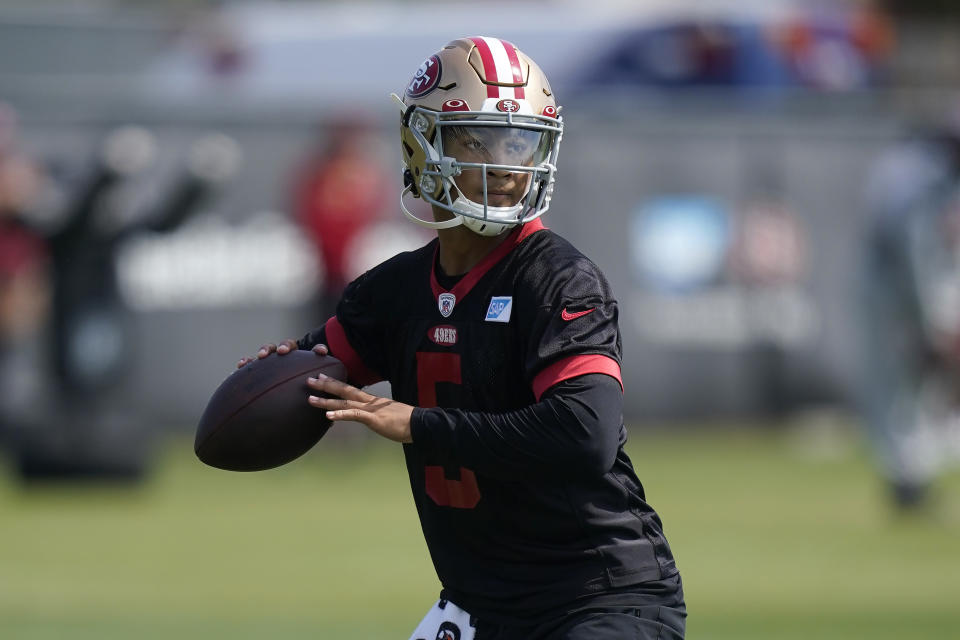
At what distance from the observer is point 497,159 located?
15.2ft

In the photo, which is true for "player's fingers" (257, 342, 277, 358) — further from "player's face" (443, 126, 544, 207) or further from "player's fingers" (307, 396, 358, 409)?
"player's face" (443, 126, 544, 207)

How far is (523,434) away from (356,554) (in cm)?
642

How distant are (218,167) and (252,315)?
315 cm

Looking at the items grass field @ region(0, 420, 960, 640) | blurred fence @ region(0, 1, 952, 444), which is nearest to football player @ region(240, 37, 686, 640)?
grass field @ region(0, 420, 960, 640)

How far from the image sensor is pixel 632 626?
4465 mm

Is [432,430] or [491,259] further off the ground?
[491,259]

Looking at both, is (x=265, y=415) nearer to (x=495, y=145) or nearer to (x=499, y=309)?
(x=499, y=309)

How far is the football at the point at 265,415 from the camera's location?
4.62m

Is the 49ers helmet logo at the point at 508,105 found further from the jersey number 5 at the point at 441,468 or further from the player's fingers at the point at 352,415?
the player's fingers at the point at 352,415

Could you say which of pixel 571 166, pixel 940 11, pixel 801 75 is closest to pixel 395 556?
pixel 571 166

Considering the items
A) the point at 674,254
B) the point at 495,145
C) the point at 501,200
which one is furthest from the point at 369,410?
the point at 674,254

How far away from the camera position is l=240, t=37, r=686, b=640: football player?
4.36m

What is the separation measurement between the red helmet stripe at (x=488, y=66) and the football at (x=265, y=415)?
85cm

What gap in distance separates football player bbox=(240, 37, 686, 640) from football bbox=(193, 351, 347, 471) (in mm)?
71
